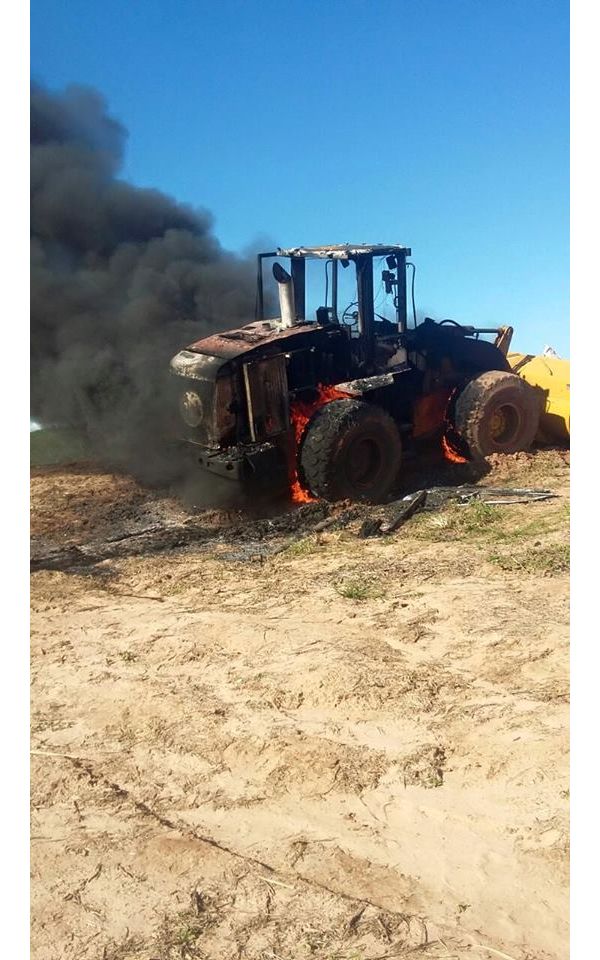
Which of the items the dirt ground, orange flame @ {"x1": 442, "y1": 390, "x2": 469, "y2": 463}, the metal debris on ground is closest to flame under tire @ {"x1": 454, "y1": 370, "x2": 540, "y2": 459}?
orange flame @ {"x1": 442, "y1": 390, "x2": 469, "y2": 463}

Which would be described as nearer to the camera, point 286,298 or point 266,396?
point 266,396

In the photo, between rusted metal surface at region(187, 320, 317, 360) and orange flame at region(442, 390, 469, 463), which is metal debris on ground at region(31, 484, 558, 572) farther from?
rusted metal surface at region(187, 320, 317, 360)

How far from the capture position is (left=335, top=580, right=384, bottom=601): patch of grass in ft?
21.4

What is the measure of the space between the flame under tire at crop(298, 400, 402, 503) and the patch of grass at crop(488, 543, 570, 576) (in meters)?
2.60

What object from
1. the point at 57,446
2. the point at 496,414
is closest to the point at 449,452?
the point at 496,414

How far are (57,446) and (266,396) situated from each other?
717 cm

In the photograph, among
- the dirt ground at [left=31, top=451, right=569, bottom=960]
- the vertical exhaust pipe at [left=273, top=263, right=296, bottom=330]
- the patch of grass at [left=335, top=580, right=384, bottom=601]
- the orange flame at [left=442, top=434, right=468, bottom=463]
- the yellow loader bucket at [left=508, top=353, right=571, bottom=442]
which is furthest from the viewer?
the yellow loader bucket at [left=508, top=353, right=571, bottom=442]

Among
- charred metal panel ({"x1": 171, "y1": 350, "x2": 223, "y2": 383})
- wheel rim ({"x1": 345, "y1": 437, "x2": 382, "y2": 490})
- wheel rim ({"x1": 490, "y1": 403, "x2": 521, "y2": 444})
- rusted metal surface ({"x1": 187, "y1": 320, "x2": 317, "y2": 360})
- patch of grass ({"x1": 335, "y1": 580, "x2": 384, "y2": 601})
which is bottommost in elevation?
patch of grass ({"x1": 335, "y1": 580, "x2": 384, "y2": 601})

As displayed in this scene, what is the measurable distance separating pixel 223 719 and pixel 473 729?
1.42 m

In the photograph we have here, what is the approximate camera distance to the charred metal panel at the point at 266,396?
933 cm

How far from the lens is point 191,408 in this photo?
381 inches

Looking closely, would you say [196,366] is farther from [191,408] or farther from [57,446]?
[57,446]

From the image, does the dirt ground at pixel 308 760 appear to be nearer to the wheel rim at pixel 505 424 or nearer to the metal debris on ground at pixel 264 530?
the metal debris on ground at pixel 264 530

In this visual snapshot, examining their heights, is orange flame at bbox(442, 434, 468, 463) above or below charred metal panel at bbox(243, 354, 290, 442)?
below
